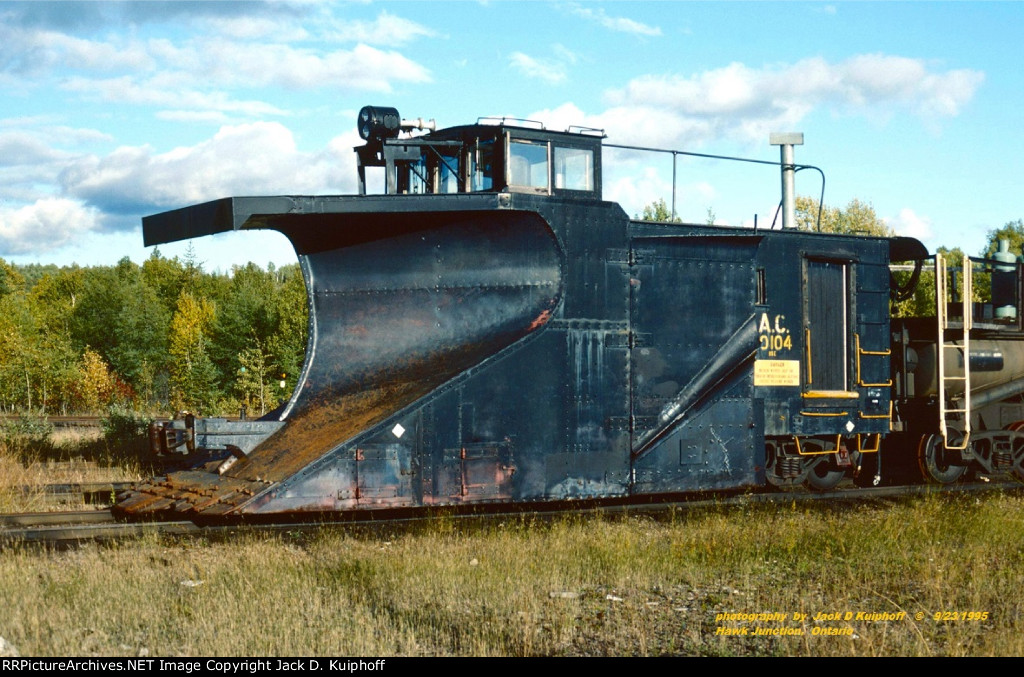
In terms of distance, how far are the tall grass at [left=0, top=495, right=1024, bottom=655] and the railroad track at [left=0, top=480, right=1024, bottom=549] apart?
371 mm

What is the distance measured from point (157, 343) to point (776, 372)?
229 ft

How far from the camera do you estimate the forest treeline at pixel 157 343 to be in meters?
50.3

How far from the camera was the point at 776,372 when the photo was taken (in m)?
11.8

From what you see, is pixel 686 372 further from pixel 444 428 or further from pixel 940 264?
pixel 940 264

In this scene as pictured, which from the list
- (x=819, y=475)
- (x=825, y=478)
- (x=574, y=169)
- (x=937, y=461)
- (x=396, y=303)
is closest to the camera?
(x=396, y=303)

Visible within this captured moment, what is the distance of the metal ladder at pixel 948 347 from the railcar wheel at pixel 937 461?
0.53ft

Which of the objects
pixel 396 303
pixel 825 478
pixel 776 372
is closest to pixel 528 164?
pixel 396 303

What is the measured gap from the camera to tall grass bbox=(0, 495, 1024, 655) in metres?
5.98

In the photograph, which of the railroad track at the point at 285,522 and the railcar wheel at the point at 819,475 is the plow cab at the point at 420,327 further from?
the railcar wheel at the point at 819,475

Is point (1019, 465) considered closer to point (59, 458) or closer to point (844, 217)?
point (59, 458)

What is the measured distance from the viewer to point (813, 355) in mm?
12297

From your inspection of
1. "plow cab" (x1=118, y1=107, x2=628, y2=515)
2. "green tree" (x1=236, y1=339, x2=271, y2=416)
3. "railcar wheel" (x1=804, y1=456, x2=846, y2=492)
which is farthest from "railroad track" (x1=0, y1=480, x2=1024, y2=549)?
"green tree" (x1=236, y1=339, x2=271, y2=416)

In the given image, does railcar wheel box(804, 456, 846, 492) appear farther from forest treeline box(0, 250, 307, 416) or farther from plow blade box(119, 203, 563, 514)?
forest treeline box(0, 250, 307, 416)

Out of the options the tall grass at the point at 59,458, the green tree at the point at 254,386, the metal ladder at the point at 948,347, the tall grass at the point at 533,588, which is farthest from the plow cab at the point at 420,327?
the green tree at the point at 254,386
